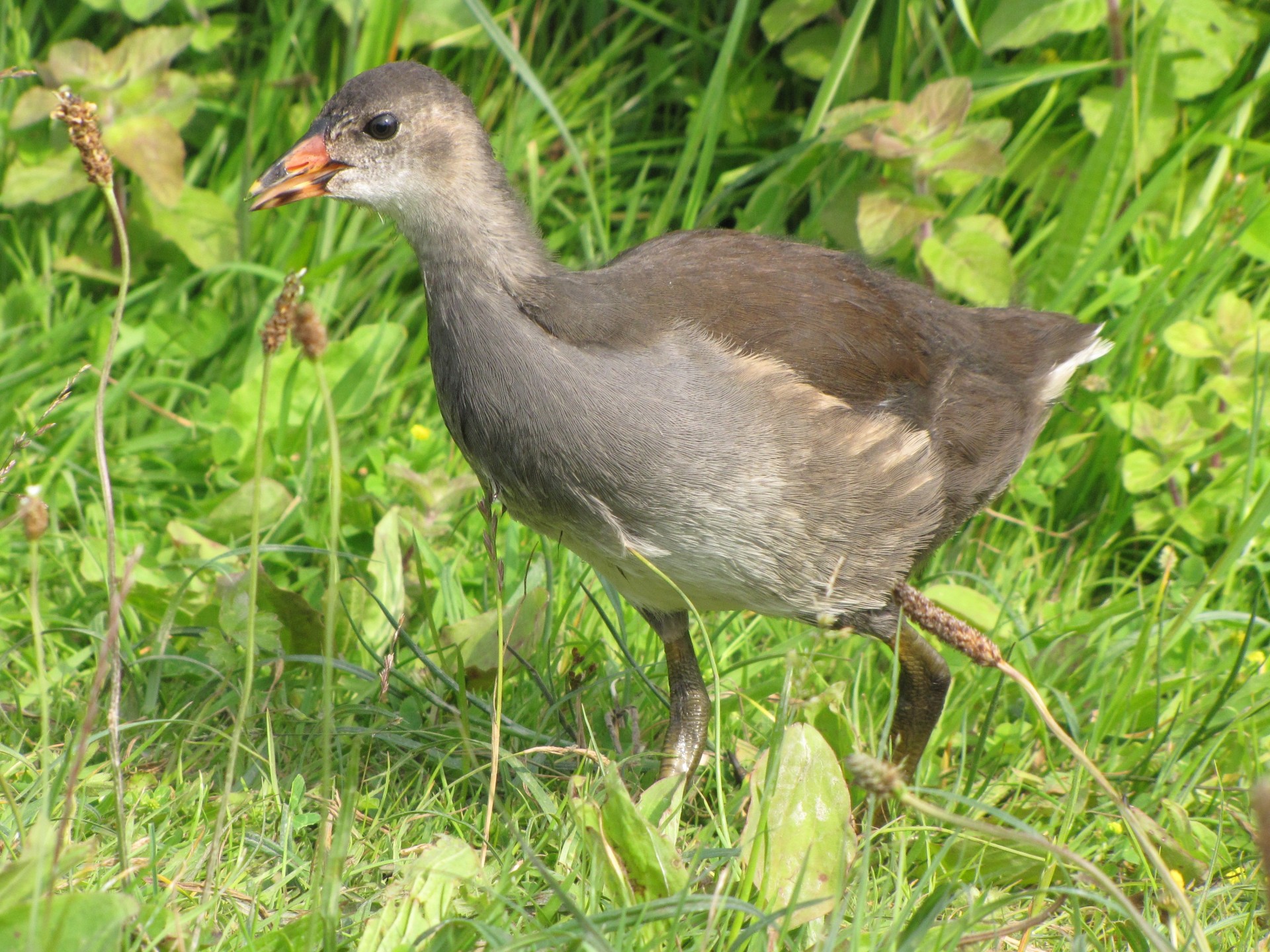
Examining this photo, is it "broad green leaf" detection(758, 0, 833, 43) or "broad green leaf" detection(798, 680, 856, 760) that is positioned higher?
"broad green leaf" detection(758, 0, 833, 43)

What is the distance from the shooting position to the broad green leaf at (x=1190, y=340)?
354cm

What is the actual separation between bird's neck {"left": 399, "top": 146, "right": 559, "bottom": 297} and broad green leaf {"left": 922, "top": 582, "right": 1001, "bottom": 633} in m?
1.29

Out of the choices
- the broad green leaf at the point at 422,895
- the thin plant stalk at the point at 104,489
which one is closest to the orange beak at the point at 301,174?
the thin plant stalk at the point at 104,489

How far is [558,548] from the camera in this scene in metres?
3.20

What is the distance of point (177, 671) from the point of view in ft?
9.65

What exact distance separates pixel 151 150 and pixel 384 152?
1603 millimetres

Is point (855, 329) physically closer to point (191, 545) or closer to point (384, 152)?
point (384, 152)

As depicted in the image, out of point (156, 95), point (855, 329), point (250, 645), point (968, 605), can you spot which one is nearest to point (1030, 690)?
point (250, 645)

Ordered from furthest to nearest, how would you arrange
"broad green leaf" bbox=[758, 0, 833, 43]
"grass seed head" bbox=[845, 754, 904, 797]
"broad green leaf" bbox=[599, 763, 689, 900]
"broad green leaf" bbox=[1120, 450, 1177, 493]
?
"broad green leaf" bbox=[758, 0, 833, 43], "broad green leaf" bbox=[1120, 450, 1177, 493], "broad green leaf" bbox=[599, 763, 689, 900], "grass seed head" bbox=[845, 754, 904, 797]

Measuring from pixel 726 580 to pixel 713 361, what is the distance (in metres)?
0.41

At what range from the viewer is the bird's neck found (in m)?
2.50

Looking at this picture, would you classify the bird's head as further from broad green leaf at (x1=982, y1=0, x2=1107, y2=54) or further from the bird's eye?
broad green leaf at (x1=982, y1=0, x2=1107, y2=54)

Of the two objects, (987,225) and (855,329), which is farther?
(987,225)

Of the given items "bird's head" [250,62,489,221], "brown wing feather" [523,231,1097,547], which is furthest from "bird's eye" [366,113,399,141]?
"brown wing feather" [523,231,1097,547]
